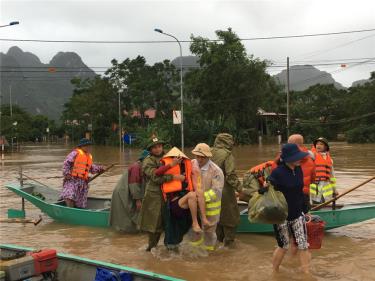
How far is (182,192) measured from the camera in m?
6.30

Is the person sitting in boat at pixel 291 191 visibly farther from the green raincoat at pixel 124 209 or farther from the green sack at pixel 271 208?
the green raincoat at pixel 124 209

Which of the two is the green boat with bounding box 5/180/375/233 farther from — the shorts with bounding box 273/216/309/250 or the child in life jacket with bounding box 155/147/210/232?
the shorts with bounding box 273/216/309/250

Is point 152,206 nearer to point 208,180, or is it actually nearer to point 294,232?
point 208,180

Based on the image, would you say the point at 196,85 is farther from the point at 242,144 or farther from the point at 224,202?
the point at 224,202

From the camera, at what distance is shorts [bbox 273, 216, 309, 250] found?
538 cm

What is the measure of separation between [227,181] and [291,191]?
1.60 metres

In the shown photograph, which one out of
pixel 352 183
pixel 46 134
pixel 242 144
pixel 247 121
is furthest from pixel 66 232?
pixel 46 134

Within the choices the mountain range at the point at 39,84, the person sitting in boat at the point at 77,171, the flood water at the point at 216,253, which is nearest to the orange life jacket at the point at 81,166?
the person sitting in boat at the point at 77,171

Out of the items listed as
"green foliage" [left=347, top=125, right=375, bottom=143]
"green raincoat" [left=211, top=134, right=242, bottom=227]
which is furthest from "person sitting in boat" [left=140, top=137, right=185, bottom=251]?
"green foliage" [left=347, top=125, right=375, bottom=143]

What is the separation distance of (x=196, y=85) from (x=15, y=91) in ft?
315

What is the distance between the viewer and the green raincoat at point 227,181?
266 inches

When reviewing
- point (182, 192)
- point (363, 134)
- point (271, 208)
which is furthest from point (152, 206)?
point (363, 134)

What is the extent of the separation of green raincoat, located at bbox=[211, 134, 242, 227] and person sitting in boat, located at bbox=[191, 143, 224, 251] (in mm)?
287

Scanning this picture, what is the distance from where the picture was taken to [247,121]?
5025 centimetres
